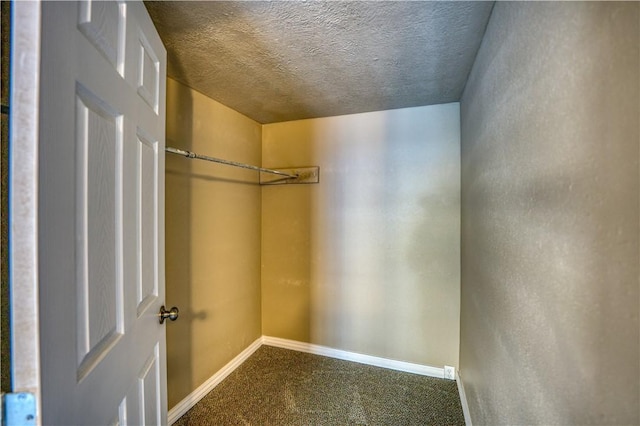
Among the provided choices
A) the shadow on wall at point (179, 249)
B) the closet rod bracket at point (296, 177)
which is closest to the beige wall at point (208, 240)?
the shadow on wall at point (179, 249)

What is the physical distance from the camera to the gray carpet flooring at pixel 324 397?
5.72 ft

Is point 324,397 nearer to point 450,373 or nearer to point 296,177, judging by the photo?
point 450,373

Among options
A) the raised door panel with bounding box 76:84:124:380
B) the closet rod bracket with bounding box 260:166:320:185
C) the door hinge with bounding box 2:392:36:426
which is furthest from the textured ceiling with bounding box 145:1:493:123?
the door hinge with bounding box 2:392:36:426

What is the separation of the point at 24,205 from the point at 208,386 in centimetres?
207

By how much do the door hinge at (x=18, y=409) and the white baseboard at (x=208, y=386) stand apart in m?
1.57

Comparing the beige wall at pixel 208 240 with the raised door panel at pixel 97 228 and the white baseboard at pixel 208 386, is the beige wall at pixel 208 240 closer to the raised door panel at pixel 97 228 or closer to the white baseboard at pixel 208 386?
the white baseboard at pixel 208 386

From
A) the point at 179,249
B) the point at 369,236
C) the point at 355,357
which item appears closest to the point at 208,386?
the point at 179,249

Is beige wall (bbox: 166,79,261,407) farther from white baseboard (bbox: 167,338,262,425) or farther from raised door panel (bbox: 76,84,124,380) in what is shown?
raised door panel (bbox: 76,84,124,380)

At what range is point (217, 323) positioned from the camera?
2143 millimetres

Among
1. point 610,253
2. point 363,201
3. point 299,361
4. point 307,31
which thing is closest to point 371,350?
point 299,361

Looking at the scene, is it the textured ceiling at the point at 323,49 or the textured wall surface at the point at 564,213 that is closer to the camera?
the textured wall surface at the point at 564,213

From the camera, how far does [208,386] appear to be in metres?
2.02

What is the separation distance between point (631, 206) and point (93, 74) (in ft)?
3.63

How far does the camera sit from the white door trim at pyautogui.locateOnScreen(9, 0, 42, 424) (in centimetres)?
46
